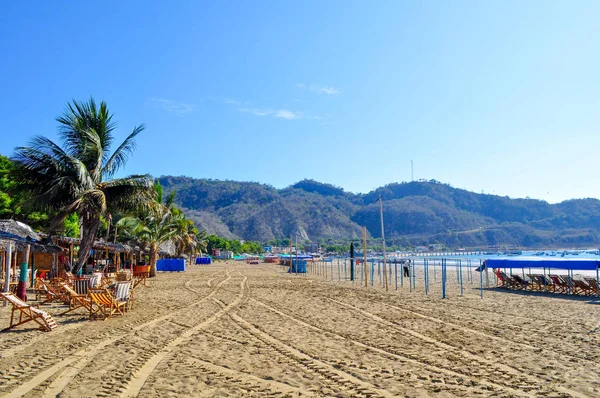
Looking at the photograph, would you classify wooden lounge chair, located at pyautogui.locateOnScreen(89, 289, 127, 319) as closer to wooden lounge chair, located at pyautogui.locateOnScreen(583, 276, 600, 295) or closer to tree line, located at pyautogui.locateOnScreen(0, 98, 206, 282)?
tree line, located at pyautogui.locateOnScreen(0, 98, 206, 282)

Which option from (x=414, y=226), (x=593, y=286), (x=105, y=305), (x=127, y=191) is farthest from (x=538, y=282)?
(x=414, y=226)

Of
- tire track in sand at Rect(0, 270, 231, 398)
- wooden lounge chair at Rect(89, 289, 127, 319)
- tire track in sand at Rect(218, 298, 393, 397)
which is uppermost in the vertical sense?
wooden lounge chair at Rect(89, 289, 127, 319)

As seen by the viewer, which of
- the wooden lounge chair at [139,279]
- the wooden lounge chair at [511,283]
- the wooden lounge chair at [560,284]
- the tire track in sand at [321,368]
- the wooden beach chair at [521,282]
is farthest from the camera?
the wooden lounge chair at [511,283]

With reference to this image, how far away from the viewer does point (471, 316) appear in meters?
11.0

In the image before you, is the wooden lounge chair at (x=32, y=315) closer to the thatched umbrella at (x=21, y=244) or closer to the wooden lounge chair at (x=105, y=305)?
the wooden lounge chair at (x=105, y=305)

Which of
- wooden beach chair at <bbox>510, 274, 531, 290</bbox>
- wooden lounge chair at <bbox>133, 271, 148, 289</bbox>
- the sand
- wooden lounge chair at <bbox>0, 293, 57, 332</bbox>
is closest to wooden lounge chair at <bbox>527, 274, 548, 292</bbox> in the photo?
wooden beach chair at <bbox>510, 274, 531, 290</bbox>

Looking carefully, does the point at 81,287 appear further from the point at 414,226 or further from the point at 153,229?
the point at 414,226

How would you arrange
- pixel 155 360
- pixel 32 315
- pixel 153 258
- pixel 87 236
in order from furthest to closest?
pixel 153 258 → pixel 87 236 → pixel 32 315 → pixel 155 360

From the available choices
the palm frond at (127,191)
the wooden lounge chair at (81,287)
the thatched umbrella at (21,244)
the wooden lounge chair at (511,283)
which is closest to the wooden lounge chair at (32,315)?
the thatched umbrella at (21,244)

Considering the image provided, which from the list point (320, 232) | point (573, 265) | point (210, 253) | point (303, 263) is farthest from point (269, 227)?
point (573, 265)

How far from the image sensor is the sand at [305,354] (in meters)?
5.13

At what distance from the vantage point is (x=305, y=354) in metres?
6.82

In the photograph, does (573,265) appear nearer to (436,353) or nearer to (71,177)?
(436,353)

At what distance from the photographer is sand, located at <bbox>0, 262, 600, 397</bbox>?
513 cm
